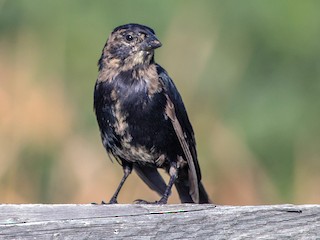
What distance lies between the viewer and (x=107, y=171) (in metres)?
5.32

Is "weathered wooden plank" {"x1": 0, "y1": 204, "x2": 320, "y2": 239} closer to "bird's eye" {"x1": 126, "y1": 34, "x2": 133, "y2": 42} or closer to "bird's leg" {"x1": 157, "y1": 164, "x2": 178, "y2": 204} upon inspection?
"bird's leg" {"x1": 157, "y1": 164, "x2": 178, "y2": 204}

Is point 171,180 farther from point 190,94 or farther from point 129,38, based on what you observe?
point 190,94

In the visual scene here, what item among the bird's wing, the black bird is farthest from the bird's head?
the bird's wing

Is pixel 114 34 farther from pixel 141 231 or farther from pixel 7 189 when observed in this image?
pixel 141 231

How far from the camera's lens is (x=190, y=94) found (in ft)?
17.9

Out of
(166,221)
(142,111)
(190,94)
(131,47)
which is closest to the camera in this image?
(166,221)

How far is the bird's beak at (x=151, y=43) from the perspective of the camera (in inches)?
165

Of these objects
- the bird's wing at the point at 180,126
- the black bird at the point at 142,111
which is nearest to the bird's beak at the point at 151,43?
the black bird at the point at 142,111

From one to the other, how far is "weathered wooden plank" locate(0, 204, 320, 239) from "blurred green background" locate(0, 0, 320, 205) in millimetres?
2594

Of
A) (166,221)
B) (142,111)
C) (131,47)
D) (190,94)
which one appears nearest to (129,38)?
(131,47)

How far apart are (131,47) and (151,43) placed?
12 centimetres

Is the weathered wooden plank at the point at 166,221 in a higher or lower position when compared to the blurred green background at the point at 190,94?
higher

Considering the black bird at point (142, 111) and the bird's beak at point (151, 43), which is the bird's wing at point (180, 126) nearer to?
the black bird at point (142, 111)

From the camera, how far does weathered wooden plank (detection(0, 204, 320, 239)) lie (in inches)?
93.8
